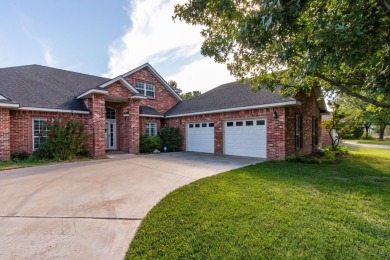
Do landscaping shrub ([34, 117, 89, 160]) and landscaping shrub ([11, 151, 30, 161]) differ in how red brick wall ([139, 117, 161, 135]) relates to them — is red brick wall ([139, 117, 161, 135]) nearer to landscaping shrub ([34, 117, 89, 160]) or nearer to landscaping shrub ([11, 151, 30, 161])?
landscaping shrub ([34, 117, 89, 160])

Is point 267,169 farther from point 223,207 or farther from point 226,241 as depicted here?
point 226,241

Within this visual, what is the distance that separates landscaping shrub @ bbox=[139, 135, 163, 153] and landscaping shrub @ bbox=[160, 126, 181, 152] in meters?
0.76

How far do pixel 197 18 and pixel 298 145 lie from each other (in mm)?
9230

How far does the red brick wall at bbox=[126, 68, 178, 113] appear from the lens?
16.1 metres

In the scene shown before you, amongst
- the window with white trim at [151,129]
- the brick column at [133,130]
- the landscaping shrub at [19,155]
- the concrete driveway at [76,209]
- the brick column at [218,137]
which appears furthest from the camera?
the window with white trim at [151,129]

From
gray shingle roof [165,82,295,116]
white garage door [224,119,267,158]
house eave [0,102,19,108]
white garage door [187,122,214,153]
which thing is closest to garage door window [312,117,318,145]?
gray shingle roof [165,82,295,116]

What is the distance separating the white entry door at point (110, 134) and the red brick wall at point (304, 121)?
11.9 metres

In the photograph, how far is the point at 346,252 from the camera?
262cm

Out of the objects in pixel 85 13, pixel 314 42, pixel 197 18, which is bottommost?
pixel 314 42

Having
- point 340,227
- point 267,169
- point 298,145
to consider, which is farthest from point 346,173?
point 340,227

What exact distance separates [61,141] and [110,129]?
4.37m

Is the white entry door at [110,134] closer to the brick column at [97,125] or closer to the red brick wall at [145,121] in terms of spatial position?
the red brick wall at [145,121]

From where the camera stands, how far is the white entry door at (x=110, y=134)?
1410 cm

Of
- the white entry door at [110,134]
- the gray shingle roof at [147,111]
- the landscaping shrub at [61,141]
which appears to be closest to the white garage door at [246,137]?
the gray shingle roof at [147,111]
